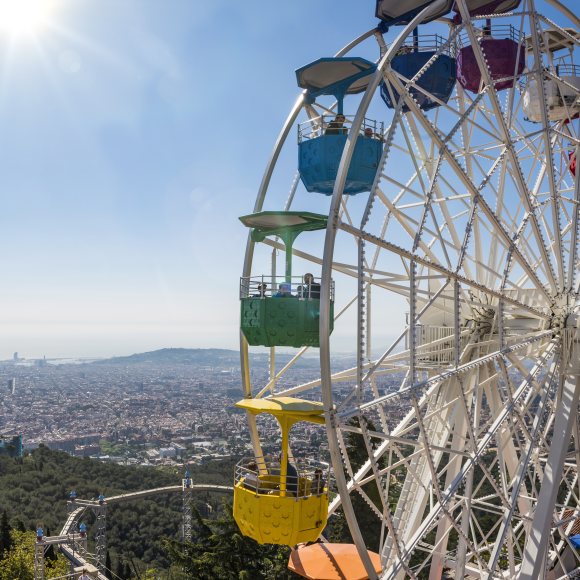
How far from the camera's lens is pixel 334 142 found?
12641mm

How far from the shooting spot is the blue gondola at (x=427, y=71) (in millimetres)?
14258

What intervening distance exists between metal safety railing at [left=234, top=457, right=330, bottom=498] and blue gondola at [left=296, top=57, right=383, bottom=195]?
16.2ft

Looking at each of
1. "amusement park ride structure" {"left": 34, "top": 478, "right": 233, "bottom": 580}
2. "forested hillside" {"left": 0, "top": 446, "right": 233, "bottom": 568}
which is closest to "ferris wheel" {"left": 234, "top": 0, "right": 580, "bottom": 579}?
"amusement park ride structure" {"left": 34, "top": 478, "right": 233, "bottom": 580}

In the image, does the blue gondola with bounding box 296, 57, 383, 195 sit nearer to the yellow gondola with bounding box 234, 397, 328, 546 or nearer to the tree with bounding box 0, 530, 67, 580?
the yellow gondola with bounding box 234, 397, 328, 546

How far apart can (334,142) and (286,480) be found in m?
5.86

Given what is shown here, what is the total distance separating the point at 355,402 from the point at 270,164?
211 inches

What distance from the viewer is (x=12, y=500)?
5247 cm

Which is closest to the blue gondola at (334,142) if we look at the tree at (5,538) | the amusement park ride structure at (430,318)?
the amusement park ride structure at (430,318)

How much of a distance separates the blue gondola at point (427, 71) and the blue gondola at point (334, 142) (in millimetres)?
1364

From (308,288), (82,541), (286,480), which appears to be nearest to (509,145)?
(308,288)

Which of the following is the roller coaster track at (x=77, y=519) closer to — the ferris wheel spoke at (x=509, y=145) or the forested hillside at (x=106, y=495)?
the forested hillside at (x=106, y=495)

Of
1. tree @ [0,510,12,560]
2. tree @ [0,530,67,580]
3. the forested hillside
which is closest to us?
tree @ [0,530,67,580]

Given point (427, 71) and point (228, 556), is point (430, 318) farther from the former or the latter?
point (228, 556)

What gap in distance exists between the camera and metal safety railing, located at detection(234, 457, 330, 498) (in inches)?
446
